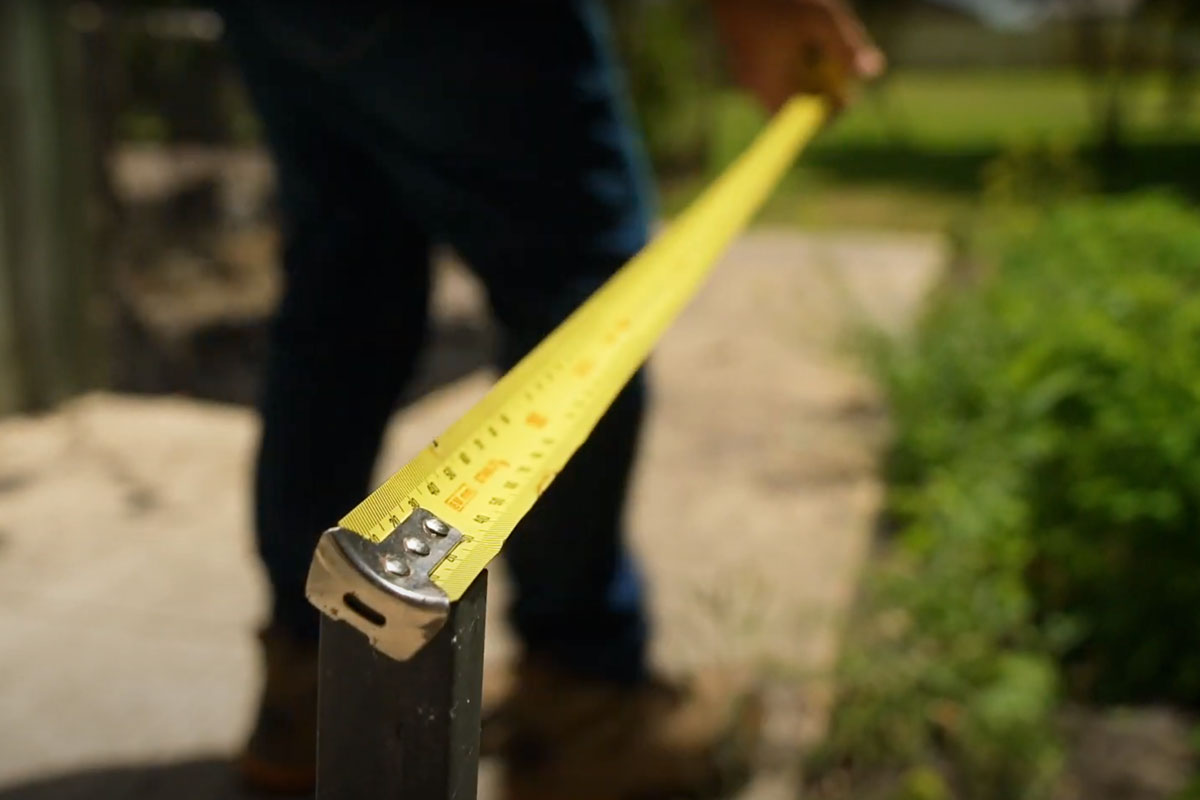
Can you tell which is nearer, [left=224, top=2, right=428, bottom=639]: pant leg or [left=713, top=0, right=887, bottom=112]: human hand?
[left=224, top=2, right=428, bottom=639]: pant leg

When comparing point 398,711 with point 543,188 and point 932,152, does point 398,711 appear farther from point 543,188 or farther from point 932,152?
point 932,152

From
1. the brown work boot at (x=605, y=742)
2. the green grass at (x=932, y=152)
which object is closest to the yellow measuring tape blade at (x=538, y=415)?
the brown work boot at (x=605, y=742)

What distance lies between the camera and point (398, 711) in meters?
0.77

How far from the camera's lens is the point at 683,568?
2.70 meters

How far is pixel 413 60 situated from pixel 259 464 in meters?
0.57

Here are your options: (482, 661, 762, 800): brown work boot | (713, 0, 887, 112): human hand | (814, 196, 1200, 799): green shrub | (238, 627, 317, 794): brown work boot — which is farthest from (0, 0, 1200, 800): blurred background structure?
(713, 0, 887, 112): human hand

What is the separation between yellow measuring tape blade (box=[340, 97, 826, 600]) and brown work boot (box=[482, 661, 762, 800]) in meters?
0.61

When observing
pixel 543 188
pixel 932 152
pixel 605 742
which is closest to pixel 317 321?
pixel 543 188

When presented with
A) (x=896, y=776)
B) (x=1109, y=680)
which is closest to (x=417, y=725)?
(x=896, y=776)

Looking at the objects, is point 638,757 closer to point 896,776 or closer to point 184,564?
point 896,776

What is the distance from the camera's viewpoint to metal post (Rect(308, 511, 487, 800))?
73 cm

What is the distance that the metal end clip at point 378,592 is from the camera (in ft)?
2.34

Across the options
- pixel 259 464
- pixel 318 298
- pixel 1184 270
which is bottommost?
pixel 1184 270

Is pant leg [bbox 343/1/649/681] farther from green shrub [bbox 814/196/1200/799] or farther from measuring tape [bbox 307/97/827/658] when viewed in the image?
green shrub [bbox 814/196/1200/799]
